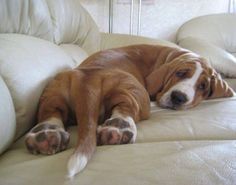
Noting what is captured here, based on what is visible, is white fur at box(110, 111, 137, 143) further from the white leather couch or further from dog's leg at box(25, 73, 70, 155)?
dog's leg at box(25, 73, 70, 155)

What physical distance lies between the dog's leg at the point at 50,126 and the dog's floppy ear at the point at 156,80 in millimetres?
476

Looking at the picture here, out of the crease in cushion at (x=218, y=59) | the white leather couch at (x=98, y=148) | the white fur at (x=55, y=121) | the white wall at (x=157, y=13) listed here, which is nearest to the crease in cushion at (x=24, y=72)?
the white leather couch at (x=98, y=148)

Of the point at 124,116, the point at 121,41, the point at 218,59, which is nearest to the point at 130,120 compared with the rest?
the point at 124,116

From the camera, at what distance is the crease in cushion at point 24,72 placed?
1077 millimetres

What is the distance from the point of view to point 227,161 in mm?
795

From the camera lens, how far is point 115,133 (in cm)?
96

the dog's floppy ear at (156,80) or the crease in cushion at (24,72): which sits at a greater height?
the crease in cushion at (24,72)

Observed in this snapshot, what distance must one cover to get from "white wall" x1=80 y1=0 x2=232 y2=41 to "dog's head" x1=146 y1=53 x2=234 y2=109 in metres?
1.54

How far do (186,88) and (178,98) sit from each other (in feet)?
0.21

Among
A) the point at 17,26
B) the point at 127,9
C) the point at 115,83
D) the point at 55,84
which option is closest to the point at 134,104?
the point at 115,83

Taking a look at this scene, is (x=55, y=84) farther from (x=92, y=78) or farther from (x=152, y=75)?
(x=152, y=75)

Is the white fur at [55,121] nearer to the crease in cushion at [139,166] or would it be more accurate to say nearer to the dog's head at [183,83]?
the crease in cushion at [139,166]

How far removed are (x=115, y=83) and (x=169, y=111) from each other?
13.8 inches

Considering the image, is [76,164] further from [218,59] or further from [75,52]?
[218,59]
